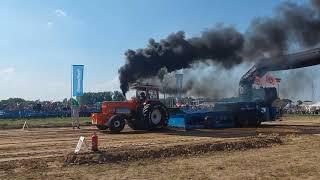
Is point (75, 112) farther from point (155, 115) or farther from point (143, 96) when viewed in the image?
point (155, 115)

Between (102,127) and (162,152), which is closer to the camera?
(162,152)

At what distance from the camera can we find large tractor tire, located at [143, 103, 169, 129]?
103ft

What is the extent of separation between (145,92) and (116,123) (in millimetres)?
2776

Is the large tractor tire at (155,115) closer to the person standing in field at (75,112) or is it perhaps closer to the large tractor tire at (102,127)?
the large tractor tire at (102,127)

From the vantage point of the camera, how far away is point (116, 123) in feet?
102

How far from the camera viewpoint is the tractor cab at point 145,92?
105 feet

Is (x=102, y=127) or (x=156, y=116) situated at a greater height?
(x=156, y=116)

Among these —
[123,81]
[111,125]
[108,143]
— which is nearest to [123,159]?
[108,143]

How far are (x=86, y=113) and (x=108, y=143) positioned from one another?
44.0m

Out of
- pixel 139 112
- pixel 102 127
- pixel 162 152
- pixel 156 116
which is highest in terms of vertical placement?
pixel 139 112

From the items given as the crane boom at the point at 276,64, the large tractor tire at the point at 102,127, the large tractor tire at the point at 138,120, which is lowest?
the large tractor tire at the point at 102,127

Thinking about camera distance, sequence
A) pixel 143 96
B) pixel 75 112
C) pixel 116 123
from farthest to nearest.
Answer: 1. pixel 75 112
2. pixel 143 96
3. pixel 116 123

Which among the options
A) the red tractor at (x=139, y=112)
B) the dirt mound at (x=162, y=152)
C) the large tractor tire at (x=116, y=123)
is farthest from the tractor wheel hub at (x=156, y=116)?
the dirt mound at (x=162, y=152)

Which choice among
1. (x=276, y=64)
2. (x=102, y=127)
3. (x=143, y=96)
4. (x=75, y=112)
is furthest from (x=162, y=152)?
(x=75, y=112)
